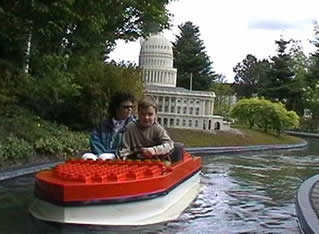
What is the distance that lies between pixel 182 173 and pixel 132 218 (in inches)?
79.9

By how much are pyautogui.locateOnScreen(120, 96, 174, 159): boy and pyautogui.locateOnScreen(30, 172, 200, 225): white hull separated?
65cm

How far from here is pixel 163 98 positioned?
108ft

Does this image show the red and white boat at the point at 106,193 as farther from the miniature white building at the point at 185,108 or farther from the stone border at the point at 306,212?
the miniature white building at the point at 185,108

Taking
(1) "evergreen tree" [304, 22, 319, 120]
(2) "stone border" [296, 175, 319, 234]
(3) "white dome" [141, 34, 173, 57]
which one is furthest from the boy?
(1) "evergreen tree" [304, 22, 319, 120]

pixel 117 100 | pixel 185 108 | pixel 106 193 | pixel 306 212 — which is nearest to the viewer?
pixel 106 193

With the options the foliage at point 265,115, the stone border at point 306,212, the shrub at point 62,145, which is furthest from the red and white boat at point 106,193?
the foliage at point 265,115

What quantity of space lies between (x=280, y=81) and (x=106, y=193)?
51.6 metres

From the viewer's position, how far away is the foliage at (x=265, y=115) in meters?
37.4

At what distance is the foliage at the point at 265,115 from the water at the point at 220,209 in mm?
22816

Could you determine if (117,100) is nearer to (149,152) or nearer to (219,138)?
(149,152)

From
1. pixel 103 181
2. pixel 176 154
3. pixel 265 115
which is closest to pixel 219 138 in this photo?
pixel 265 115

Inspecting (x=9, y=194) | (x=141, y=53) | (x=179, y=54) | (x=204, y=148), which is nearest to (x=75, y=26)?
(x=204, y=148)

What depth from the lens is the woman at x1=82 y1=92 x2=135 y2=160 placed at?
877 centimetres

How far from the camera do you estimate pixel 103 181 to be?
6.87 meters
